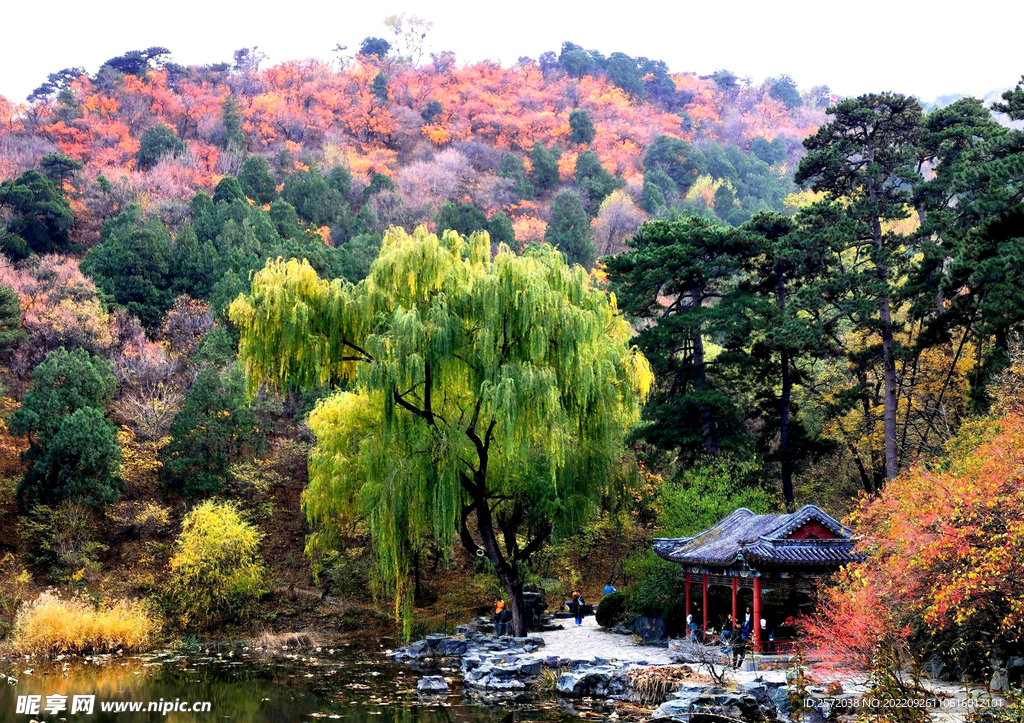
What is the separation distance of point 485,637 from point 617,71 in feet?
175

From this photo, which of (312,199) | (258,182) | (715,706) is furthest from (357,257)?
(715,706)

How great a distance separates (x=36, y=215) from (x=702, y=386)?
2425 cm

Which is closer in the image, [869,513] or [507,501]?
[869,513]

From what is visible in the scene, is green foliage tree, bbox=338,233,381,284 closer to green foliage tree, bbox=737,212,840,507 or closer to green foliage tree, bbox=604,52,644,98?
green foliage tree, bbox=737,212,840,507

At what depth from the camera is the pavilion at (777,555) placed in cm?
1608

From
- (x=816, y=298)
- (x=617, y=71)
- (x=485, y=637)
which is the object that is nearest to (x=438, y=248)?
(x=485, y=637)

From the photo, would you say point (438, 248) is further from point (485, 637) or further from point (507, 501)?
point (485, 637)

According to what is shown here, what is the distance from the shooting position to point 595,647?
18.2 metres

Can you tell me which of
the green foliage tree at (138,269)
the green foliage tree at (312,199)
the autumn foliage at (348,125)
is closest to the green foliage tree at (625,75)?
the autumn foliage at (348,125)

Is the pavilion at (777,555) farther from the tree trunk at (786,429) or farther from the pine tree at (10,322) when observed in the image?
the pine tree at (10,322)

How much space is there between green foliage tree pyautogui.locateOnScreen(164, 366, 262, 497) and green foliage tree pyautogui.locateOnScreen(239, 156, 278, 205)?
16670 millimetres

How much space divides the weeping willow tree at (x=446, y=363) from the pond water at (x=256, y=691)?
2315mm

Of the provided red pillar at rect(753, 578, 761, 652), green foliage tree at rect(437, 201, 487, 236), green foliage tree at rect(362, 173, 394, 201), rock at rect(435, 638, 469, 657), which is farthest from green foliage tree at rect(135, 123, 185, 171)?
red pillar at rect(753, 578, 761, 652)

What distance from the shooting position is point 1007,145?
57.7ft
